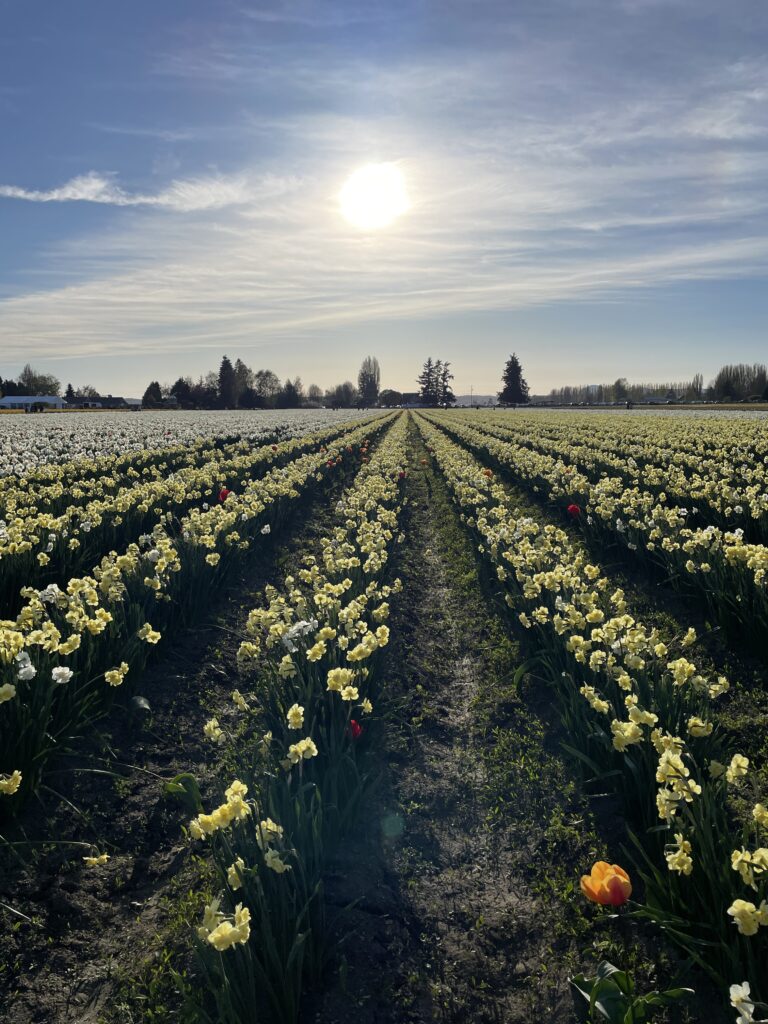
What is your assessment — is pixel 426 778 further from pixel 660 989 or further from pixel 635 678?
pixel 660 989

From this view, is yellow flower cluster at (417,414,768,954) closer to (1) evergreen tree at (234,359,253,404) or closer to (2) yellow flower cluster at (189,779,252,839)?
(2) yellow flower cluster at (189,779,252,839)

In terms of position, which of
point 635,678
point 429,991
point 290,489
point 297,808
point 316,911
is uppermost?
point 290,489

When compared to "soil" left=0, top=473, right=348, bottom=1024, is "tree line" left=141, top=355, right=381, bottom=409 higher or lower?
higher

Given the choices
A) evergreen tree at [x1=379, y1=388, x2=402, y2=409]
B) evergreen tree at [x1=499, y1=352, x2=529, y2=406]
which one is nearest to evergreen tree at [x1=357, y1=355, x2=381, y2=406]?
evergreen tree at [x1=379, y1=388, x2=402, y2=409]

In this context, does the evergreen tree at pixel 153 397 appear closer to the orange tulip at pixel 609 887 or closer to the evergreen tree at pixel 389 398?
the evergreen tree at pixel 389 398

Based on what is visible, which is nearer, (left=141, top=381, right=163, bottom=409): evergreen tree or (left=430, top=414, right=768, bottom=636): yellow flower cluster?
(left=430, top=414, right=768, bottom=636): yellow flower cluster

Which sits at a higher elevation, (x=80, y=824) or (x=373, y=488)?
(x=373, y=488)

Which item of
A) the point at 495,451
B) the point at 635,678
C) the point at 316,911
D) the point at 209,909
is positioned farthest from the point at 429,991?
the point at 495,451

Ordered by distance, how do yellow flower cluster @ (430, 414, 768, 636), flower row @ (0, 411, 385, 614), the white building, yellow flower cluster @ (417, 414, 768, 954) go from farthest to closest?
1. the white building
2. flower row @ (0, 411, 385, 614)
3. yellow flower cluster @ (430, 414, 768, 636)
4. yellow flower cluster @ (417, 414, 768, 954)

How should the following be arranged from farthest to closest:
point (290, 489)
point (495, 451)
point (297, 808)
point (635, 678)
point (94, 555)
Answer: point (495, 451) < point (290, 489) < point (94, 555) < point (635, 678) < point (297, 808)

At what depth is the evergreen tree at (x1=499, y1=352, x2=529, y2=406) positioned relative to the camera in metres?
131

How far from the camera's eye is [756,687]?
5508 mm

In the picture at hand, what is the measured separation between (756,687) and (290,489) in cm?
877

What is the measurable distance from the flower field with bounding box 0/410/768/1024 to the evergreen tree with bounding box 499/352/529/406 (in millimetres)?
127413
